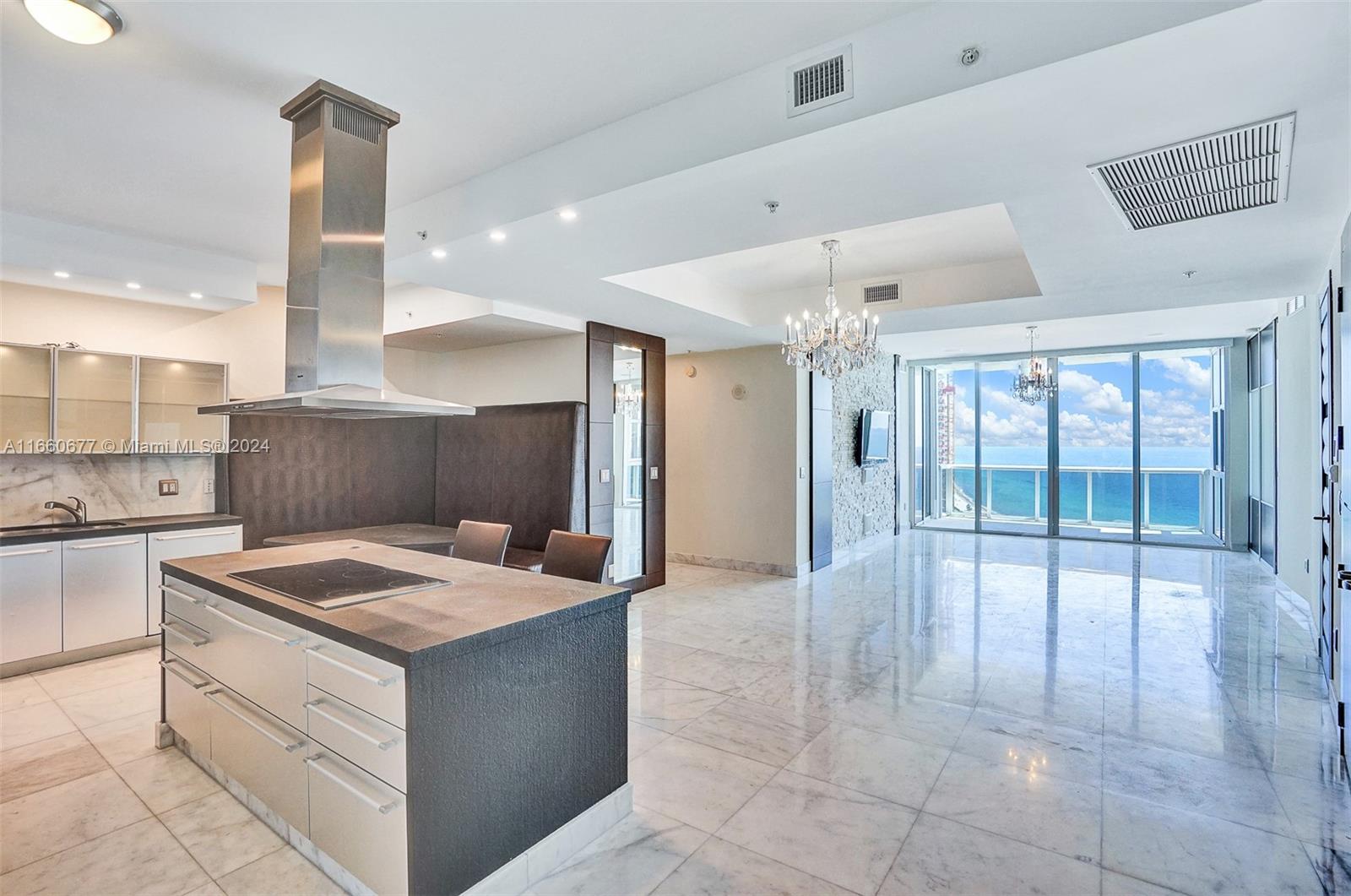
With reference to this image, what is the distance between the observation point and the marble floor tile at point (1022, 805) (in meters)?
2.29

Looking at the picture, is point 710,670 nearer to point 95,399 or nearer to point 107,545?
point 107,545

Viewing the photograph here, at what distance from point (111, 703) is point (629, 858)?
325 cm

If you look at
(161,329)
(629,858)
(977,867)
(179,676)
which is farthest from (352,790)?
(161,329)

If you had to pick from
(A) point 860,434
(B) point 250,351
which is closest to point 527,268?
Result: (B) point 250,351

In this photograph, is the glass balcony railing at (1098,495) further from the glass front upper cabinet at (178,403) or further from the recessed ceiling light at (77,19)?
the recessed ceiling light at (77,19)

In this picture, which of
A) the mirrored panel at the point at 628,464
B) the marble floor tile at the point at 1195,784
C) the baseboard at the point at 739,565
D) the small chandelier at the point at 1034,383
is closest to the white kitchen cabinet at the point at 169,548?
the mirrored panel at the point at 628,464

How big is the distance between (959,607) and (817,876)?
398 centimetres

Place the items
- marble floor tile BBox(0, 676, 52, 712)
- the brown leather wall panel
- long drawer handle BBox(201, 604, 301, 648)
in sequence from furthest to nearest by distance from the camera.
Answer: the brown leather wall panel → marble floor tile BBox(0, 676, 52, 712) → long drawer handle BBox(201, 604, 301, 648)

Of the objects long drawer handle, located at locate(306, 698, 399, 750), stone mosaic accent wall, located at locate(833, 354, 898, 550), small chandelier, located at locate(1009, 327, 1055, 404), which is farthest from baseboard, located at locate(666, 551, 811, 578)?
long drawer handle, located at locate(306, 698, 399, 750)

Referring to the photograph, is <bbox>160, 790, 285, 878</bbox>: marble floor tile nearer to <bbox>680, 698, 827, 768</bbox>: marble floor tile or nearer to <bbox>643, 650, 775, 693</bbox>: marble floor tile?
<bbox>680, 698, 827, 768</bbox>: marble floor tile

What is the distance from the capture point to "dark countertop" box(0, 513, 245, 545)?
3.90 m

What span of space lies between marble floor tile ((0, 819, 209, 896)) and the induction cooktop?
931 mm

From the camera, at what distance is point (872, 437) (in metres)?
8.52

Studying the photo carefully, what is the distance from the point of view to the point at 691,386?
7703mm
